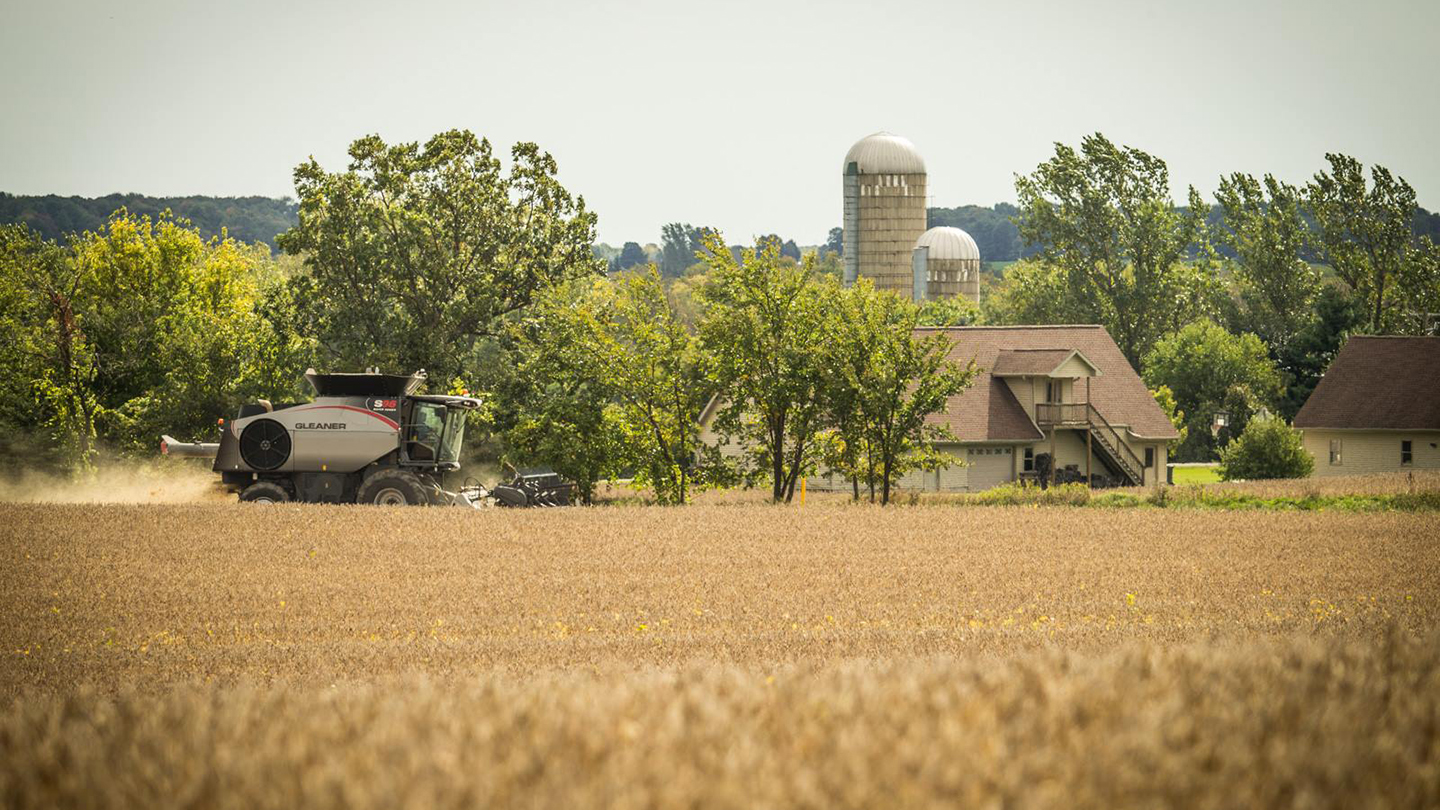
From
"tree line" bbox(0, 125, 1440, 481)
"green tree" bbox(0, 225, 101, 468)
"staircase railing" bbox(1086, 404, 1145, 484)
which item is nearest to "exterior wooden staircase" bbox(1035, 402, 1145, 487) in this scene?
"staircase railing" bbox(1086, 404, 1145, 484)

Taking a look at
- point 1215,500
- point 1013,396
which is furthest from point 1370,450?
point 1215,500

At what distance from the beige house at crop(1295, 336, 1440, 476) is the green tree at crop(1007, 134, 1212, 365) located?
1566 centimetres

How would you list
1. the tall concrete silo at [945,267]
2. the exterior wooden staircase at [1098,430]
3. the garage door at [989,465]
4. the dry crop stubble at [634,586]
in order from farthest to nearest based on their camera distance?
the tall concrete silo at [945,267] → the exterior wooden staircase at [1098,430] → the garage door at [989,465] → the dry crop stubble at [634,586]

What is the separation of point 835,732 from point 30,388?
5226 centimetres

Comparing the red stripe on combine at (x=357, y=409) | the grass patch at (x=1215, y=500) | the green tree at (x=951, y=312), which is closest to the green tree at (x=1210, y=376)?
the green tree at (x=951, y=312)

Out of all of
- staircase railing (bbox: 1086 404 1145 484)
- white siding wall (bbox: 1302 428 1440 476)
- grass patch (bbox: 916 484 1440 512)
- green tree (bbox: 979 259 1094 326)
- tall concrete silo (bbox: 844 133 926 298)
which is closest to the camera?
grass patch (bbox: 916 484 1440 512)

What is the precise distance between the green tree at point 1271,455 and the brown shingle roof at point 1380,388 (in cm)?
505

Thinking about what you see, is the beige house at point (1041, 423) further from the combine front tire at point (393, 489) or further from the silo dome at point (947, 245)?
the silo dome at point (947, 245)

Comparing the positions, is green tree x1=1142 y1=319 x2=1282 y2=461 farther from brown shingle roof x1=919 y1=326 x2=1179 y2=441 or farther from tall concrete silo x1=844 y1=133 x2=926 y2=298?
tall concrete silo x1=844 y1=133 x2=926 y2=298

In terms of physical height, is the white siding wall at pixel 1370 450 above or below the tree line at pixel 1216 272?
below

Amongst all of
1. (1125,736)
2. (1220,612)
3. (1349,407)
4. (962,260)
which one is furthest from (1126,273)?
(1125,736)

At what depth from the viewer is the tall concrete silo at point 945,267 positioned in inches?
4245

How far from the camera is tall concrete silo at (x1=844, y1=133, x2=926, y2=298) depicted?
10069 centimetres

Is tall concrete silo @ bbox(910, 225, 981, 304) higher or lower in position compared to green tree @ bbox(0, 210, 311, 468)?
higher
